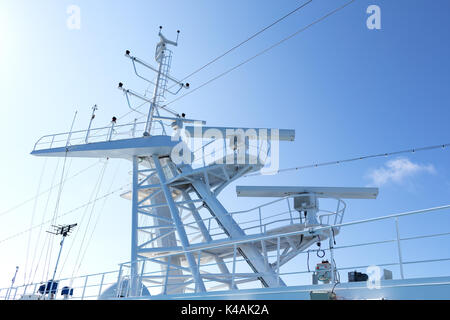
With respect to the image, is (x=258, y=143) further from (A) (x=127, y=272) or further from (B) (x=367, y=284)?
(B) (x=367, y=284)

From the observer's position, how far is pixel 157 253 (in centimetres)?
1571

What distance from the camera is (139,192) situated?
18172mm

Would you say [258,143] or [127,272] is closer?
[127,272]

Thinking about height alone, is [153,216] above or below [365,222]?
above
